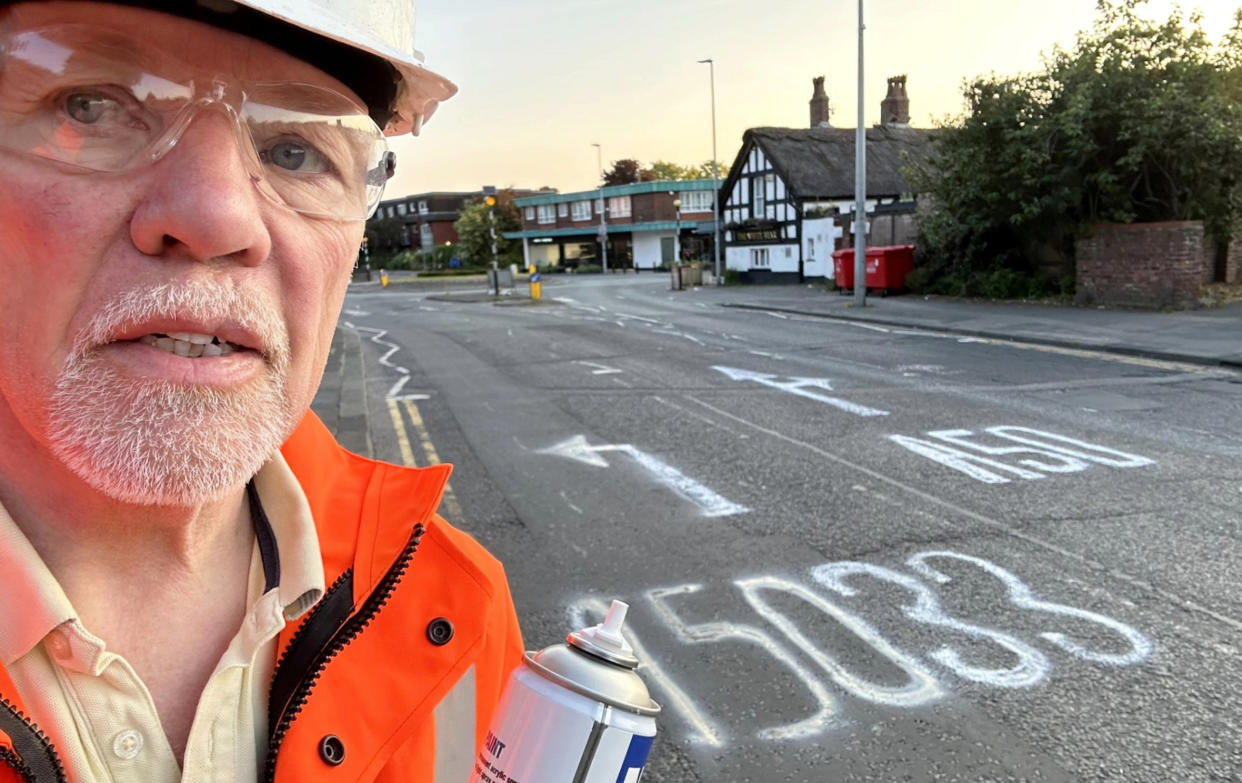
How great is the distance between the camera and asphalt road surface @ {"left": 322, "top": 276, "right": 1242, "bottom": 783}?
10.2 feet

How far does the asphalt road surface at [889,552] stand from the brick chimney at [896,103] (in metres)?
36.9

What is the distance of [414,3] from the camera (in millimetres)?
1327

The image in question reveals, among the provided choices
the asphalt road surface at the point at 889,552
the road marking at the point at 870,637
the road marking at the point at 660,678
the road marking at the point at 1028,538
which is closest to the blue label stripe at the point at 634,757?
the road marking at the point at 660,678

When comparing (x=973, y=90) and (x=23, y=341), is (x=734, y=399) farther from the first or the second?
(x=973, y=90)

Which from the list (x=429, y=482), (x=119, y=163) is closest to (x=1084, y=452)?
(x=429, y=482)

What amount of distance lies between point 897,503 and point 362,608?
4944mm

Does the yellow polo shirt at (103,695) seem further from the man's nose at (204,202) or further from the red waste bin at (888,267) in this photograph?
the red waste bin at (888,267)

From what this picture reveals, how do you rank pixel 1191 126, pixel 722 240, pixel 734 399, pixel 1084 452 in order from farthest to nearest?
pixel 722 240
pixel 1191 126
pixel 734 399
pixel 1084 452

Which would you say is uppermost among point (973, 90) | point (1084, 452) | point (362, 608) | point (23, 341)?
point (973, 90)

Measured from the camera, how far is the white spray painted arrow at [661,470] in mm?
5824

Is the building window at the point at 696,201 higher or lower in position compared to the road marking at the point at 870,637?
higher

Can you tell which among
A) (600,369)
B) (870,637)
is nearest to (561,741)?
(870,637)

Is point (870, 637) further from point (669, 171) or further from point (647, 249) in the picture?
point (669, 171)

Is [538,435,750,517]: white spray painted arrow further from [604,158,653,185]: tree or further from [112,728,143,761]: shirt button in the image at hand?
[604,158,653,185]: tree
